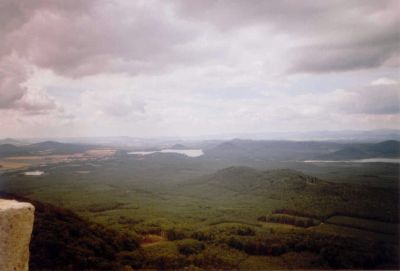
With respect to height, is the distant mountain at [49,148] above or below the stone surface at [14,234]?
above

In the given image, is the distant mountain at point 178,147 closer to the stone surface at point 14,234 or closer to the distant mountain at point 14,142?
the distant mountain at point 14,142

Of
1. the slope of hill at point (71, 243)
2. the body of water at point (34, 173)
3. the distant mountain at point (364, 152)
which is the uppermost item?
the distant mountain at point (364, 152)

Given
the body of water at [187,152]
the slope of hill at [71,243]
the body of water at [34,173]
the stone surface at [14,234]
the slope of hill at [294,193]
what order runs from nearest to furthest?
1. the stone surface at [14,234]
2. the slope of hill at [71,243]
3. the body of water at [34,173]
4. the slope of hill at [294,193]
5. the body of water at [187,152]

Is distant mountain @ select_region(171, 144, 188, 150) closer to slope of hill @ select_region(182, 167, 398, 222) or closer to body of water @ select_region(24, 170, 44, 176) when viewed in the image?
slope of hill @ select_region(182, 167, 398, 222)

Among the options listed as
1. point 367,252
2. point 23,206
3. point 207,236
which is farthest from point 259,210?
point 23,206

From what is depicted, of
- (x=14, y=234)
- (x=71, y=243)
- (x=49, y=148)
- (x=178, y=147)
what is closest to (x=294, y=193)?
(x=178, y=147)

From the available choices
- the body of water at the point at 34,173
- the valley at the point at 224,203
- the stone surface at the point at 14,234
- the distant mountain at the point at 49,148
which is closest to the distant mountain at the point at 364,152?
the valley at the point at 224,203

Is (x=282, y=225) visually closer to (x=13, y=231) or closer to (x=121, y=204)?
(x=121, y=204)
